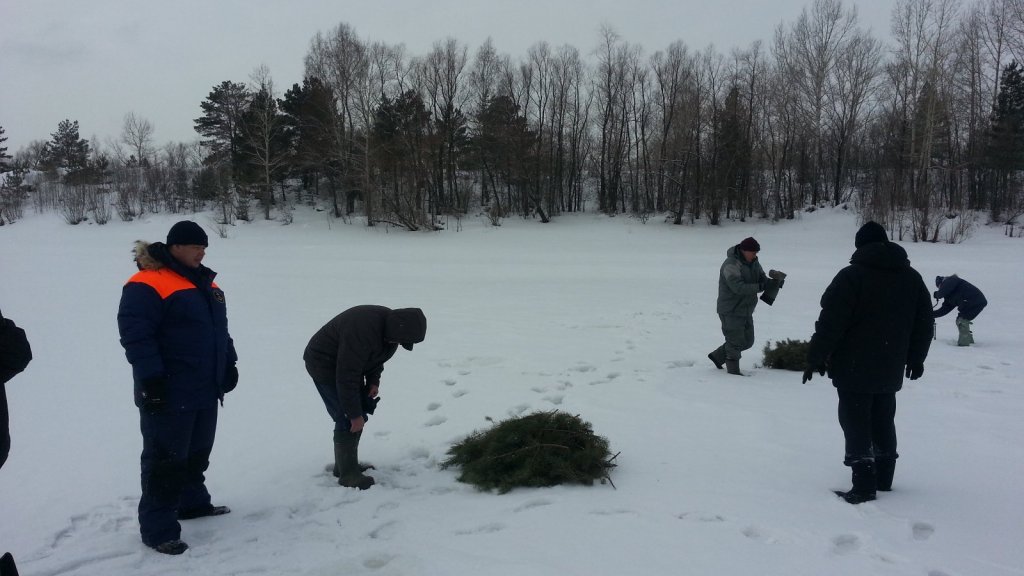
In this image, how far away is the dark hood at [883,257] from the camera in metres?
4.20

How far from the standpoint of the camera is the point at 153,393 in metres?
3.70

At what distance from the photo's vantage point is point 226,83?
143ft

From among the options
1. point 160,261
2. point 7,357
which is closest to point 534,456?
point 160,261

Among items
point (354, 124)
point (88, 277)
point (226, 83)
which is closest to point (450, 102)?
point (354, 124)

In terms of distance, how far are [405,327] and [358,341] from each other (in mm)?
369

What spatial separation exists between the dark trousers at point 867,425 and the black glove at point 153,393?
4643mm

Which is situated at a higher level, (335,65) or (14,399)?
(335,65)

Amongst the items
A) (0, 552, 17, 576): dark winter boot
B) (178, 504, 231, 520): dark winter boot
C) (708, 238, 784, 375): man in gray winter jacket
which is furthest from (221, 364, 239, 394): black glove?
(708, 238, 784, 375): man in gray winter jacket

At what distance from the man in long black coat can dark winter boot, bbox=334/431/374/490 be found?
3.56 m

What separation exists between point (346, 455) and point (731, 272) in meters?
5.46

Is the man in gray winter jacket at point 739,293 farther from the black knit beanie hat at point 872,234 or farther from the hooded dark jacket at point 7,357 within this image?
the hooded dark jacket at point 7,357

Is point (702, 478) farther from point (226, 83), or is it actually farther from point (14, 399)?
point (226, 83)

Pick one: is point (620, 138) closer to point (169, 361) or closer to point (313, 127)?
point (313, 127)

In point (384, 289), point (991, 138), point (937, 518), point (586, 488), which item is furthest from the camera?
point (991, 138)
